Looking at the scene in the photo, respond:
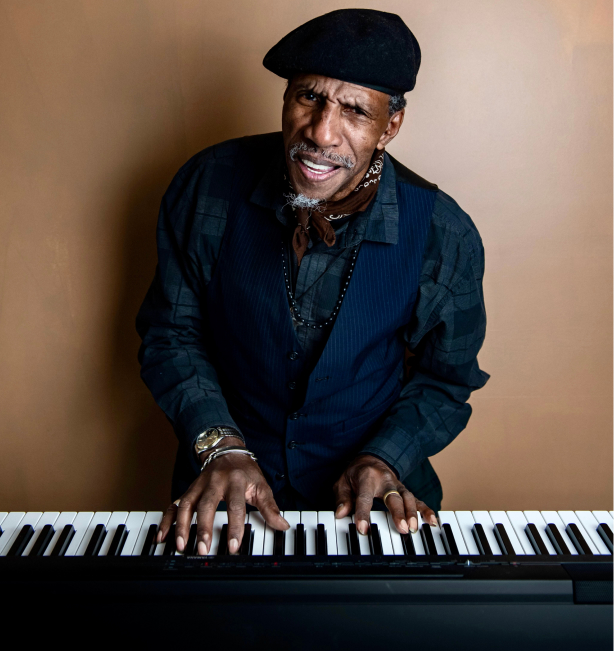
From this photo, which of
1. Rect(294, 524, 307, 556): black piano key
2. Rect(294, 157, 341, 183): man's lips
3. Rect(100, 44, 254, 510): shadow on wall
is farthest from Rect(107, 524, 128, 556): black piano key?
Rect(100, 44, 254, 510): shadow on wall

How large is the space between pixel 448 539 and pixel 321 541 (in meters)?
0.25

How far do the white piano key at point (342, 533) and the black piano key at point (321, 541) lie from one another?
0.03 m

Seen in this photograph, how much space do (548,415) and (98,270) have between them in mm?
1718

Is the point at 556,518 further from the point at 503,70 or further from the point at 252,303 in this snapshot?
the point at 503,70

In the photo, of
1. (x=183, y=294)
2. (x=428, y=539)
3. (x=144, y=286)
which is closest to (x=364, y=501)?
(x=428, y=539)

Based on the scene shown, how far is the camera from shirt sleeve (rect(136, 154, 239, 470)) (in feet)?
5.41

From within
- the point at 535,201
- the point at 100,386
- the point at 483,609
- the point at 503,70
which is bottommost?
the point at 100,386

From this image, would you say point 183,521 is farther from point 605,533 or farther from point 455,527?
point 605,533

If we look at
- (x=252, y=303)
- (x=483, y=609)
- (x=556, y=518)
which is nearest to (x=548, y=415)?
(x=556, y=518)

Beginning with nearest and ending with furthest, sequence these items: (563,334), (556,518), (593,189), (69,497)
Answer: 1. (556,518)
2. (593,189)
3. (563,334)
4. (69,497)

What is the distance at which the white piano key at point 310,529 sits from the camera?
1225 mm

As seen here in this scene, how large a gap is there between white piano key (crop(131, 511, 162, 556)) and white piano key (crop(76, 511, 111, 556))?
0.08 meters

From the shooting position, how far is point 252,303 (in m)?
1.62

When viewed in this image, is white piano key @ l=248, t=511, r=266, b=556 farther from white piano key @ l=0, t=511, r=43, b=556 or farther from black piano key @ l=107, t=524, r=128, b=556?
white piano key @ l=0, t=511, r=43, b=556
